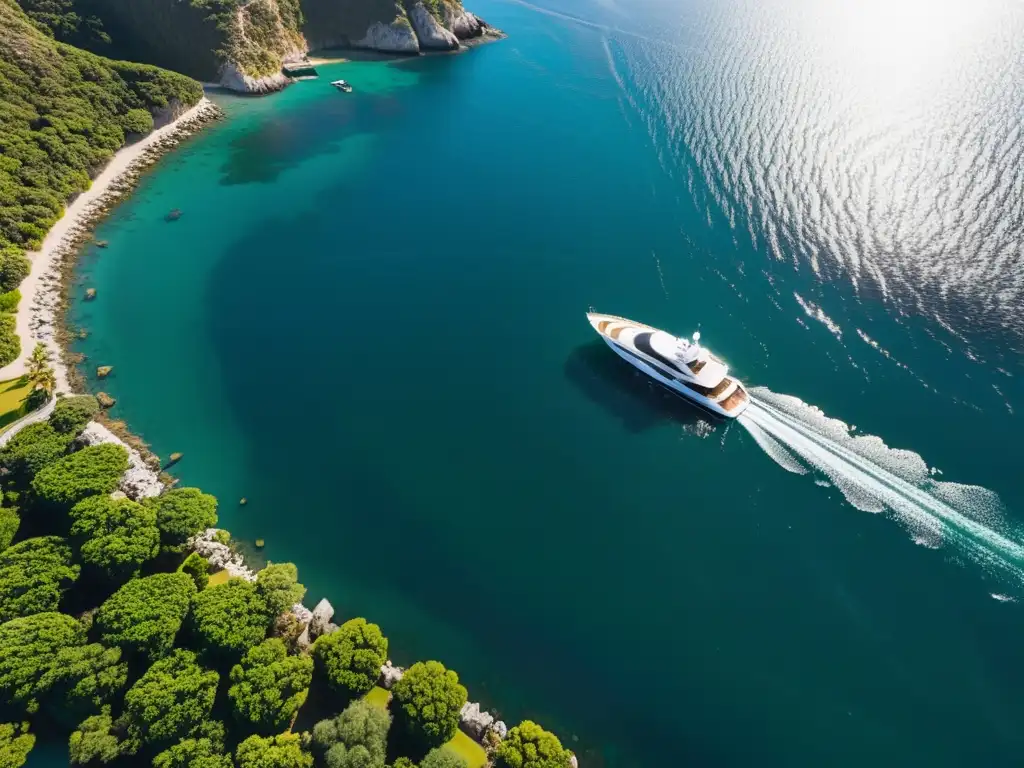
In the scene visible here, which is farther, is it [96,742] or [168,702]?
[168,702]

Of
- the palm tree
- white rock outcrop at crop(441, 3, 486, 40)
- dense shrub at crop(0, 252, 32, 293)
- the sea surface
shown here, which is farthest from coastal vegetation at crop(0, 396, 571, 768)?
white rock outcrop at crop(441, 3, 486, 40)

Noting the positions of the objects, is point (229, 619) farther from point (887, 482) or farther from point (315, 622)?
point (887, 482)

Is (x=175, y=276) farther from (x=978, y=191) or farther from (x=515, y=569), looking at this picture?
(x=978, y=191)

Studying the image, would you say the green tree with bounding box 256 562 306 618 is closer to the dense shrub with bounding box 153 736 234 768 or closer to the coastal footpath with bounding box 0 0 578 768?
the coastal footpath with bounding box 0 0 578 768

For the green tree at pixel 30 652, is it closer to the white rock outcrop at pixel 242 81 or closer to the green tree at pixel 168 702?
the green tree at pixel 168 702

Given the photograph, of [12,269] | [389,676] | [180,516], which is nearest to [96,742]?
[180,516]

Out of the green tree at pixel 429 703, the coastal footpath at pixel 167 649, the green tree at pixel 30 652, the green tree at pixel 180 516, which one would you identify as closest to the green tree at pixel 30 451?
the coastal footpath at pixel 167 649
